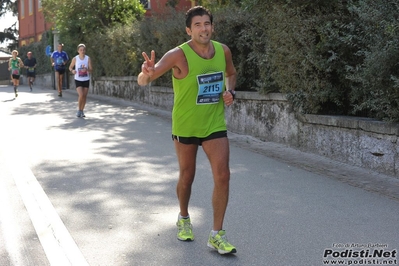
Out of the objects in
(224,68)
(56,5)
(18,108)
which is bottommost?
(18,108)

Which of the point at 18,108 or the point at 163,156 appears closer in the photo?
the point at 163,156

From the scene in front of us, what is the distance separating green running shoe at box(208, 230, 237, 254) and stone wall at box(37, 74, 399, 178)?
379 centimetres

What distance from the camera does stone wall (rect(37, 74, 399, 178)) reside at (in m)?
8.67

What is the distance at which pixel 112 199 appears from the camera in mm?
7238

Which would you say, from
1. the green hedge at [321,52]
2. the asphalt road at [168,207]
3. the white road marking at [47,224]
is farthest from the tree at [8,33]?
the white road marking at [47,224]

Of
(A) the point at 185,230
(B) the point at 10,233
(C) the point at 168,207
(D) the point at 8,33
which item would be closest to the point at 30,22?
(D) the point at 8,33

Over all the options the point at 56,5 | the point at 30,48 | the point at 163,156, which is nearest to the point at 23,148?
the point at 163,156

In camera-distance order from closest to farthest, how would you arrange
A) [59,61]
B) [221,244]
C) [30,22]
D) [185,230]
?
[221,244] < [185,230] < [59,61] < [30,22]

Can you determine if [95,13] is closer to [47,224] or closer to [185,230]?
[47,224]

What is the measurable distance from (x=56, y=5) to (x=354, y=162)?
22.3m

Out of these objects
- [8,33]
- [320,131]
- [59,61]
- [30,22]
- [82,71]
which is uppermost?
[30,22]

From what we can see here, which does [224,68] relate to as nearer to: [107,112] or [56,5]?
[107,112]

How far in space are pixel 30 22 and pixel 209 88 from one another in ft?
157

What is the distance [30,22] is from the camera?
5106 centimetres
